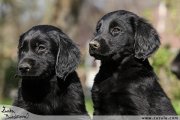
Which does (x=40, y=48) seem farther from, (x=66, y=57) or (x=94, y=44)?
(x=94, y=44)

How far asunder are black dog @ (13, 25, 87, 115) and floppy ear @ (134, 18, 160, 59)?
2.68ft

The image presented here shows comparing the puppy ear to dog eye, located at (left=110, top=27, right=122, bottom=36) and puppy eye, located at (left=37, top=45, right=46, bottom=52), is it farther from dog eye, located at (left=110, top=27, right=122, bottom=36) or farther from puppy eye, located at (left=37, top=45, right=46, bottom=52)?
dog eye, located at (left=110, top=27, right=122, bottom=36)

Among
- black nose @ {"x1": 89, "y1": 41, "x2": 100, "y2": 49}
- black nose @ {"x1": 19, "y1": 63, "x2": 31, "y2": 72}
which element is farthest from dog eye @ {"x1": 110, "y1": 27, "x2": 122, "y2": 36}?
black nose @ {"x1": 19, "y1": 63, "x2": 31, "y2": 72}

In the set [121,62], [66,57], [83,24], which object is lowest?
[121,62]

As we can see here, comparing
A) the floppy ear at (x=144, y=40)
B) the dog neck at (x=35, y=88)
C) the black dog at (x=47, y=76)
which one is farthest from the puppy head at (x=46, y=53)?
the floppy ear at (x=144, y=40)

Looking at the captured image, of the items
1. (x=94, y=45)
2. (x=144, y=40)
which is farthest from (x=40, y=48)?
(x=144, y=40)

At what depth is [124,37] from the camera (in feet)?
22.7

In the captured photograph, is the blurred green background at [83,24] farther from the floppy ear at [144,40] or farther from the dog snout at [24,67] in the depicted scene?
the dog snout at [24,67]

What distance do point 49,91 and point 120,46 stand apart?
1.07m

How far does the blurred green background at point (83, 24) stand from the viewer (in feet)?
55.3

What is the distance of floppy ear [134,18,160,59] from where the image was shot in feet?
22.6

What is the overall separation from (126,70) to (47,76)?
1.01 meters

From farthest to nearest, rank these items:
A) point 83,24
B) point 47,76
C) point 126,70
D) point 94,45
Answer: point 83,24, point 126,70, point 47,76, point 94,45

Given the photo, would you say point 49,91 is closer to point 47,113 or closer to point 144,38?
point 47,113
